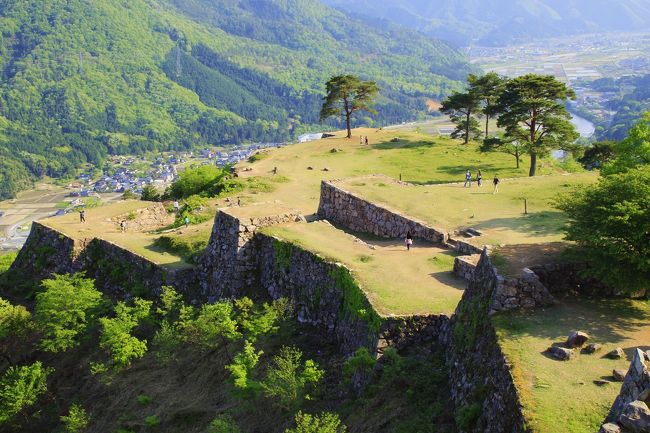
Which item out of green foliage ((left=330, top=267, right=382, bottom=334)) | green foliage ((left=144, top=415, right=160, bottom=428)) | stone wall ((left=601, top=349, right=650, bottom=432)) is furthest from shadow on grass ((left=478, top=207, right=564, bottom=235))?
green foliage ((left=144, top=415, right=160, bottom=428))

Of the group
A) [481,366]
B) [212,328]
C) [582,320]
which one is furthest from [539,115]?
[481,366]

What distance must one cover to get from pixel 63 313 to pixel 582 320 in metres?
20.5

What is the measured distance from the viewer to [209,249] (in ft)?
85.4

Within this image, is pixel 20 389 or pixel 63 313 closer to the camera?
pixel 20 389

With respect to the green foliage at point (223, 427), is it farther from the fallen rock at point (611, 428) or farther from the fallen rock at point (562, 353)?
the fallen rock at point (611, 428)

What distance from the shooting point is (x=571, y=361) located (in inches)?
455

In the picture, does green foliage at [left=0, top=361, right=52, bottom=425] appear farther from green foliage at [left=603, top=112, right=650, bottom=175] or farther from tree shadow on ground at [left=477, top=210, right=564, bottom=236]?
green foliage at [left=603, top=112, right=650, bottom=175]

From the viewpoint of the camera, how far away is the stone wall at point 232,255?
2423 centimetres

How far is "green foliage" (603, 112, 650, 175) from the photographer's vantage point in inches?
1020

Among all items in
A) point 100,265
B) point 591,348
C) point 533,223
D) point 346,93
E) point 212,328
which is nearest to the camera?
point 591,348

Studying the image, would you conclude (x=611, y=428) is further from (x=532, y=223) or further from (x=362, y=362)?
(x=532, y=223)

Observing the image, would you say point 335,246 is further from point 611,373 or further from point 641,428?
point 641,428

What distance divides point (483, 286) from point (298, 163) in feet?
106

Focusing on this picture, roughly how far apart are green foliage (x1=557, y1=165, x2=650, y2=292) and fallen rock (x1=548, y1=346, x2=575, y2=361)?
276cm
